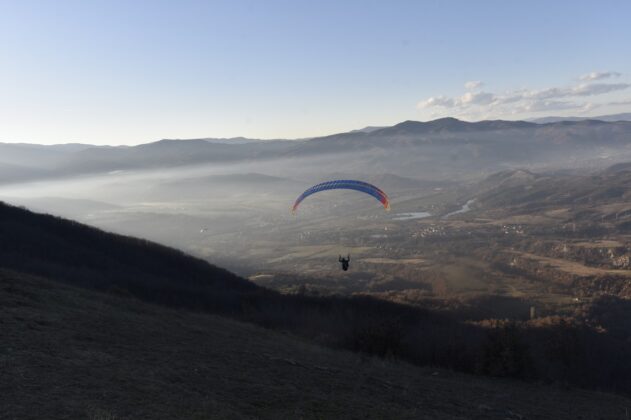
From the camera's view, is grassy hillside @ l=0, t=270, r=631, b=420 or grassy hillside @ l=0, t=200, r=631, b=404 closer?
grassy hillside @ l=0, t=270, r=631, b=420

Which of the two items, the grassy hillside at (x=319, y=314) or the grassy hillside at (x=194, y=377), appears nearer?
the grassy hillside at (x=194, y=377)

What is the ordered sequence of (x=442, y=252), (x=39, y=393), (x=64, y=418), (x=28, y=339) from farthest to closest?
(x=442, y=252) < (x=28, y=339) < (x=39, y=393) < (x=64, y=418)

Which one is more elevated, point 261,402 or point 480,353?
point 261,402

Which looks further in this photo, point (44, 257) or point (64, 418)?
point (44, 257)

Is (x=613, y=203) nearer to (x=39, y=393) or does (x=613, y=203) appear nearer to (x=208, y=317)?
(x=208, y=317)

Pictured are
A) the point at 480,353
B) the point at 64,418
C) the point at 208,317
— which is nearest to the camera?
the point at 64,418

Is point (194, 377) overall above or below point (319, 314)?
above

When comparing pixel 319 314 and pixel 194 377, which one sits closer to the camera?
pixel 194 377


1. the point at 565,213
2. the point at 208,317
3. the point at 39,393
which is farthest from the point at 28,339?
the point at 565,213
